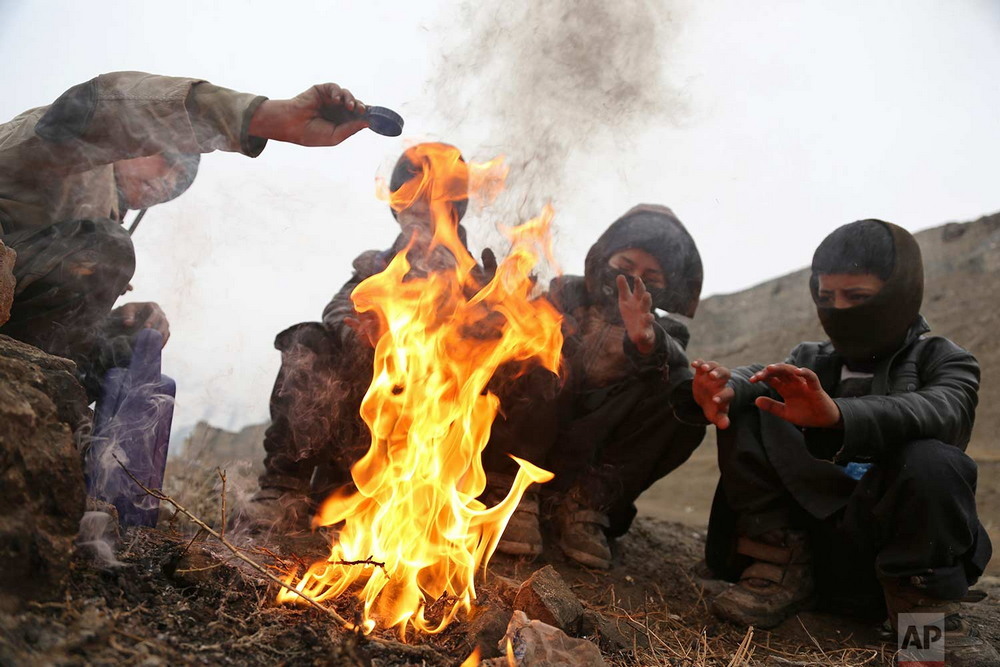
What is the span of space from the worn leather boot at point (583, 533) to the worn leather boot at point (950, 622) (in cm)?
143

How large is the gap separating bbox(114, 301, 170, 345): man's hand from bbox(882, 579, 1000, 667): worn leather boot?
369 centimetres

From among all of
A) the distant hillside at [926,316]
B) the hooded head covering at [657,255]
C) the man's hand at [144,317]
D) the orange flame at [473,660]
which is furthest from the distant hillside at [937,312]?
the man's hand at [144,317]

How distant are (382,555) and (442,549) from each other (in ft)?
0.78

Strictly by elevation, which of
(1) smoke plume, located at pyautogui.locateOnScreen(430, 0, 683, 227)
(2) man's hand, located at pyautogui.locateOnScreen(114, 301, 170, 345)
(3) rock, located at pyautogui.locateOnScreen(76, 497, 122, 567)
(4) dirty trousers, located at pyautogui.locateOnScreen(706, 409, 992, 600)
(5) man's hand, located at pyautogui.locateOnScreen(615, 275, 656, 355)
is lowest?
(3) rock, located at pyautogui.locateOnScreen(76, 497, 122, 567)

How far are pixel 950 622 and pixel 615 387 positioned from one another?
1943mm

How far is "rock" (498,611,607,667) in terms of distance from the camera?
1.97m

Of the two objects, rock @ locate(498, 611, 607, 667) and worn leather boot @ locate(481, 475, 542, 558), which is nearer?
rock @ locate(498, 611, 607, 667)

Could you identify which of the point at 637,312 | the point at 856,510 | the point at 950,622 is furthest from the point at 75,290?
the point at 950,622

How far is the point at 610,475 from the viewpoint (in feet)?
13.1

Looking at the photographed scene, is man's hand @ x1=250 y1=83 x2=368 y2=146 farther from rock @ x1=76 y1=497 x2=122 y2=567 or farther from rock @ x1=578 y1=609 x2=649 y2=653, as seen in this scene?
rock @ x1=578 y1=609 x2=649 y2=653

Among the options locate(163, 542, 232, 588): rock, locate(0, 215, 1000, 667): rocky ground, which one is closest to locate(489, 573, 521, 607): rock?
locate(0, 215, 1000, 667): rocky ground

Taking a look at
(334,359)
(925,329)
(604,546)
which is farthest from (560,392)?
(925,329)

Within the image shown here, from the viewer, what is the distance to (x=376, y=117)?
10.4 ft

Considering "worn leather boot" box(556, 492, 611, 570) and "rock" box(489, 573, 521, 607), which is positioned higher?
"worn leather boot" box(556, 492, 611, 570)
